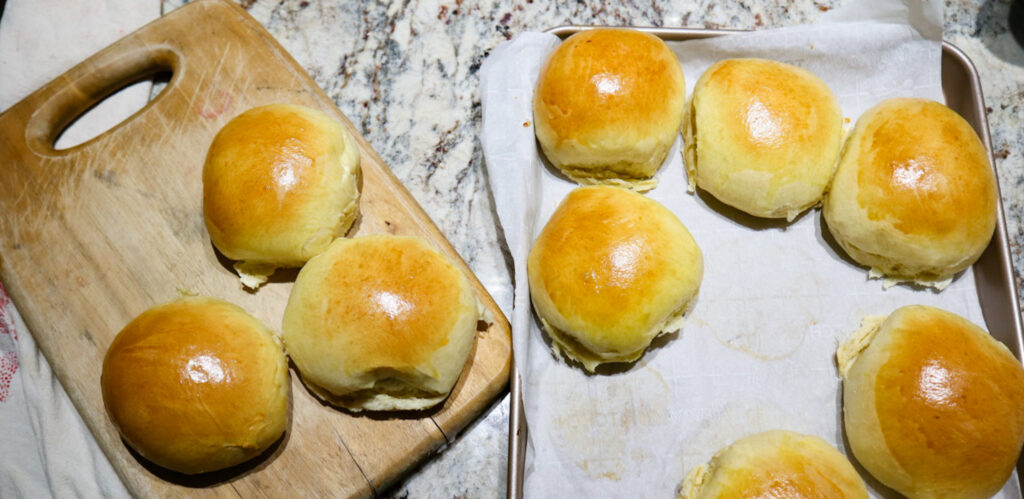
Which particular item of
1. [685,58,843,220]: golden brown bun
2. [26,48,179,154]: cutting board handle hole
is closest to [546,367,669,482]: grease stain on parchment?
[685,58,843,220]: golden brown bun

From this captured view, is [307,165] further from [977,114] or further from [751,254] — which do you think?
[977,114]

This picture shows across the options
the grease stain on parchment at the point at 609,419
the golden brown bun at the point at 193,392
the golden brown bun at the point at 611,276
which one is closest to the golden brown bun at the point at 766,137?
the golden brown bun at the point at 611,276

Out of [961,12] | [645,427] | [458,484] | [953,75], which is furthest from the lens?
[961,12]

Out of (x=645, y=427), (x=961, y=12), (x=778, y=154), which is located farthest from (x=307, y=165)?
(x=961, y=12)

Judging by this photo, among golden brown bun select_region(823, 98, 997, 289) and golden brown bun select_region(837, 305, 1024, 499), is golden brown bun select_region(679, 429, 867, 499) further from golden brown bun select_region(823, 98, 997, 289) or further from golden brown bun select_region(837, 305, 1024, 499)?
golden brown bun select_region(823, 98, 997, 289)

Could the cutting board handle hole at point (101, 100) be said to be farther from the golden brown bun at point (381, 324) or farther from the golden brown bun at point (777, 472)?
the golden brown bun at point (777, 472)

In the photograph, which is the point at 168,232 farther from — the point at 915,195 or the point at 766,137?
the point at 915,195

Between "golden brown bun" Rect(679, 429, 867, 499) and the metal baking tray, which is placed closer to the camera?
"golden brown bun" Rect(679, 429, 867, 499)

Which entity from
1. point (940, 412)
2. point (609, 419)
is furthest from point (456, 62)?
point (940, 412)
